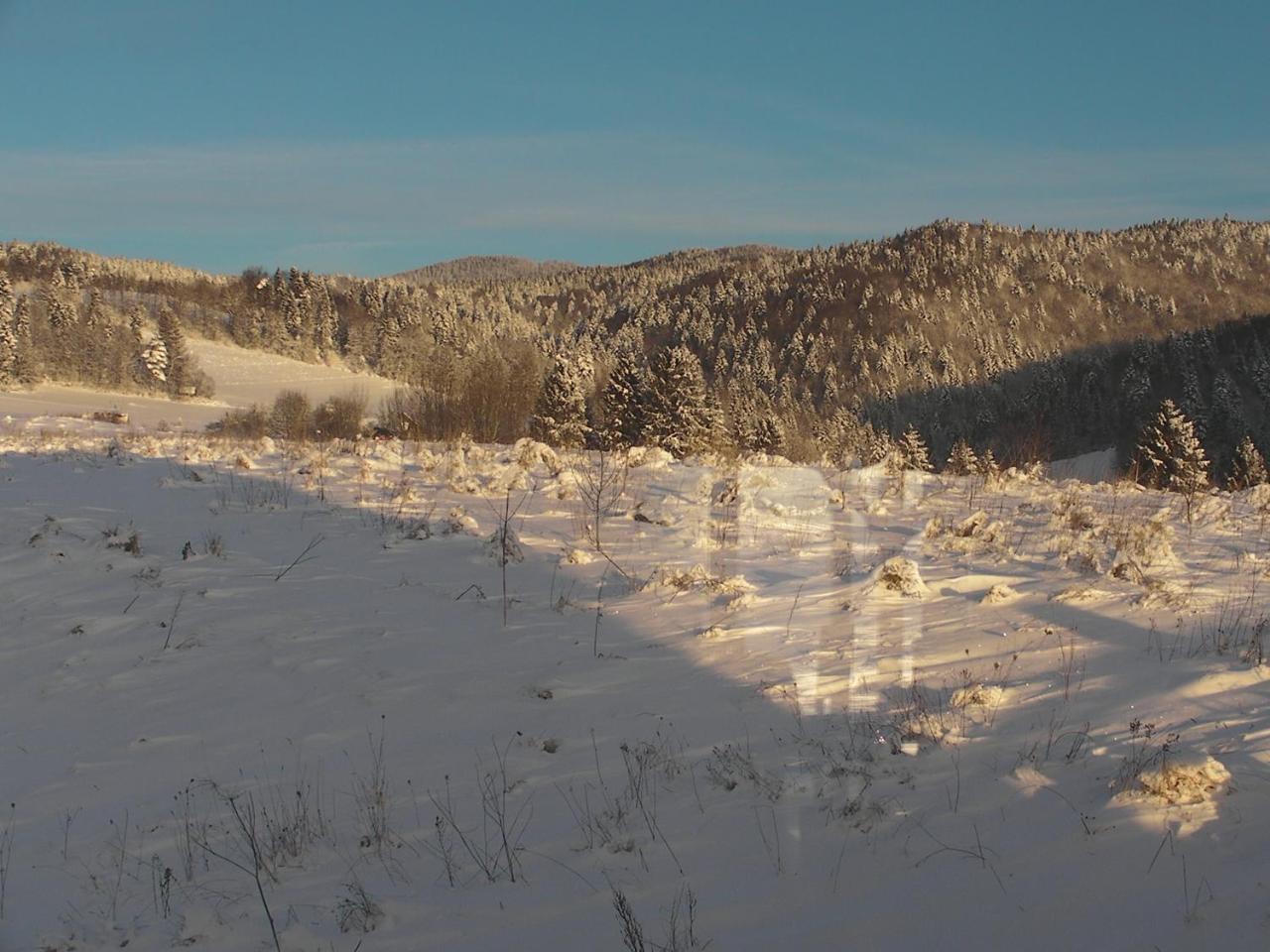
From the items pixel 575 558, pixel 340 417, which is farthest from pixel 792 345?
pixel 575 558

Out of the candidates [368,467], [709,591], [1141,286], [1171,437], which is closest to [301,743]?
[709,591]

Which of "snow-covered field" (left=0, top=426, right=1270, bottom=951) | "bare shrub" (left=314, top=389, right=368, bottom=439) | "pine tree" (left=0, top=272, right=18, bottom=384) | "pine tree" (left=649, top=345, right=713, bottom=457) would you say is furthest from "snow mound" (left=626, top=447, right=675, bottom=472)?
"pine tree" (left=0, top=272, right=18, bottom=384)

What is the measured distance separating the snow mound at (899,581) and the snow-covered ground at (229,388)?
50405 mm

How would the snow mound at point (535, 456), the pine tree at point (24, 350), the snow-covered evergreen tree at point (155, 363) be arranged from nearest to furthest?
the snow mound at point (535, 456)
the pine tree at point (24, 350)
the snow-covered evergreen tree at point (155, 363)

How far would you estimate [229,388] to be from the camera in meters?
77.4

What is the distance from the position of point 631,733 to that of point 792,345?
157 metres

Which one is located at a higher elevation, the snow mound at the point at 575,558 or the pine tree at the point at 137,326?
the pine tree at the point at 137,326

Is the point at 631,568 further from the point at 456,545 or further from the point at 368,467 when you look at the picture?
the point at 368,467

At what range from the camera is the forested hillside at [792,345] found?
37531mm

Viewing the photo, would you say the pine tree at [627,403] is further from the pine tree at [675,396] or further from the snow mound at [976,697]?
the snow mound at [976,697]

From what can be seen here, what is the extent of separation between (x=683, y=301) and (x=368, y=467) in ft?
629

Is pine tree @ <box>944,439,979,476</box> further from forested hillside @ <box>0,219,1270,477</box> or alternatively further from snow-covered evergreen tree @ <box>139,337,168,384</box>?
snow-covered evergreen tree @ <box>139,337,168,384</box>

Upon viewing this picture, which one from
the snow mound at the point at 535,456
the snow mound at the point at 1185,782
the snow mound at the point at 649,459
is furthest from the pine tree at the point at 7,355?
the snow mound at the point at 1185,782

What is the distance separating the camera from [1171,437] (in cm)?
2892
